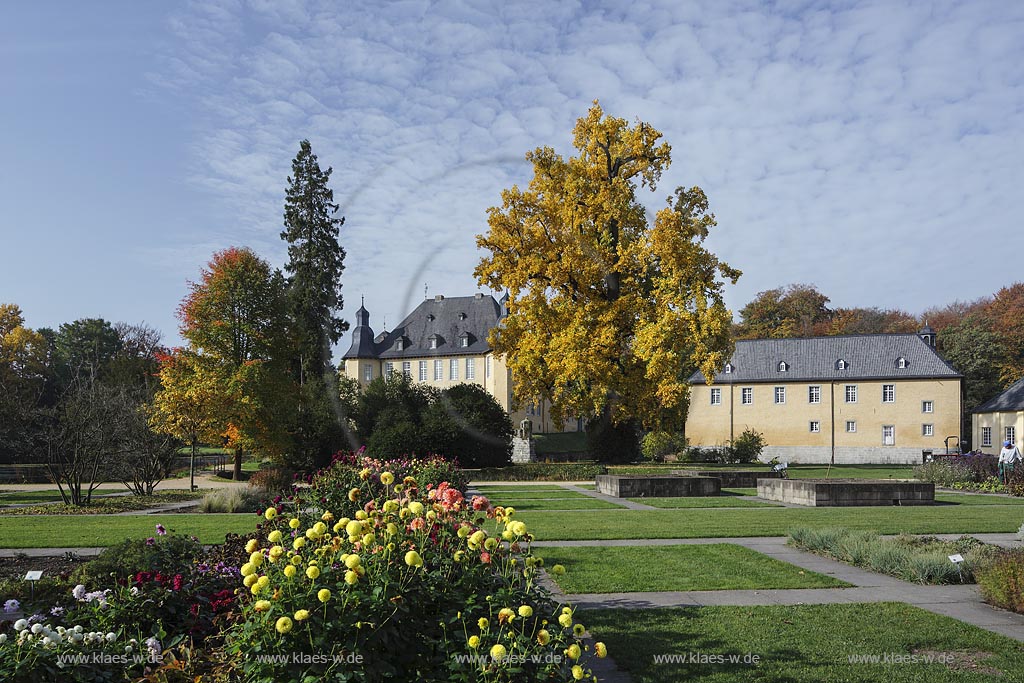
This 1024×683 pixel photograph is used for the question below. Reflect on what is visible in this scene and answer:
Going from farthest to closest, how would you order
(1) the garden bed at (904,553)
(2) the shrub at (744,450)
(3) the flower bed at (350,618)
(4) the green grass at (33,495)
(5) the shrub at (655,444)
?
1. (2) the shrub at (744,450)
2. (5) the shrub at (655,444)
3. (4) the green grass at (33,495)
4. (1) the garden bed at (904,553)
5. (3) the flower bed at (350,618)

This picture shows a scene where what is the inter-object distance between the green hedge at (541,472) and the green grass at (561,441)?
74.6ft

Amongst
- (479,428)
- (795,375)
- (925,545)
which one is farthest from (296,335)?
(795,375)

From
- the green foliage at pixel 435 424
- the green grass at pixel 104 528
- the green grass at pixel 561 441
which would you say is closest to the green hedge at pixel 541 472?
the green foliage at pixel 435 424

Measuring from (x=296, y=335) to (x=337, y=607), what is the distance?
30579mm

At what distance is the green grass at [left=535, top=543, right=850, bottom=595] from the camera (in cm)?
912

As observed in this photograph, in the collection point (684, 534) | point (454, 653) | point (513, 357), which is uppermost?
point (513, 357)

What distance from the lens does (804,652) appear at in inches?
251

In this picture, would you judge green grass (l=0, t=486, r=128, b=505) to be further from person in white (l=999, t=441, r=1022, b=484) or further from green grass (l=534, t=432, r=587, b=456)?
green grass (l=534, t=432, r=587, b=456)

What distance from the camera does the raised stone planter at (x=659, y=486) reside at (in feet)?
72.7

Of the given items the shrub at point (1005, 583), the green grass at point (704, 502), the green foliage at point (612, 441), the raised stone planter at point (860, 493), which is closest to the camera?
the shrub at point (1005, 583)

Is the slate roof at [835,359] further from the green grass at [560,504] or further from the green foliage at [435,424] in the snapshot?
the green grass at [560,504]

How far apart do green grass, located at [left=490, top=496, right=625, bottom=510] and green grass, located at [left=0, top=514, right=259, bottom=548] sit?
6.30 m

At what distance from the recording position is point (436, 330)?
2623 inches

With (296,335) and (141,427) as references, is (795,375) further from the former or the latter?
(141,427)
